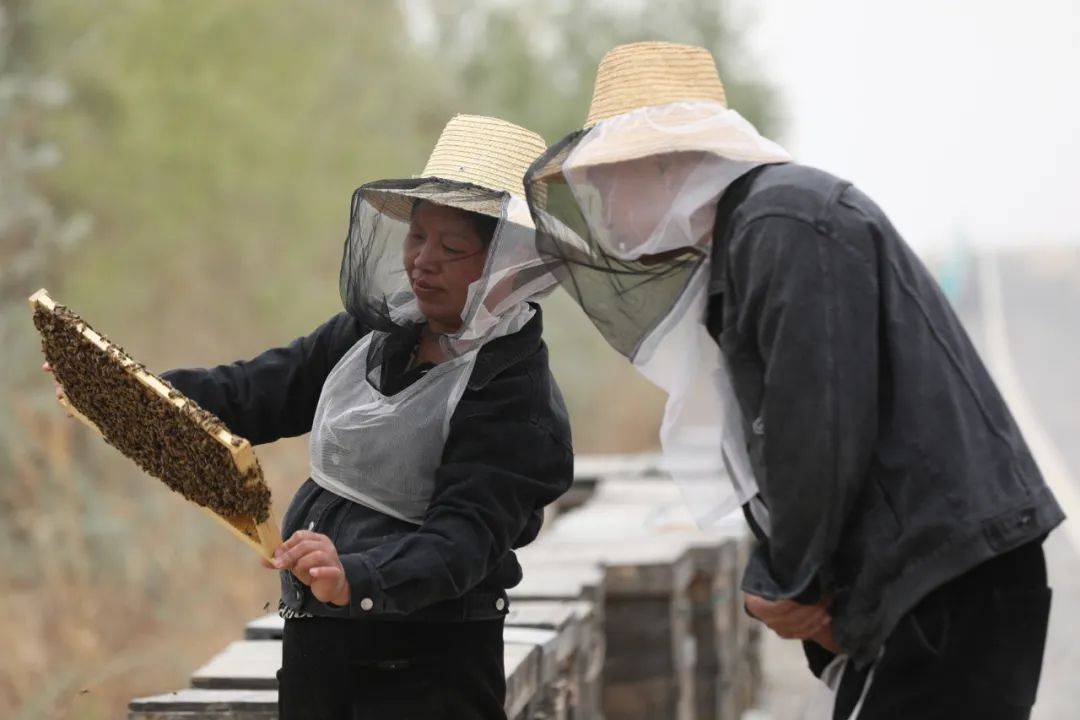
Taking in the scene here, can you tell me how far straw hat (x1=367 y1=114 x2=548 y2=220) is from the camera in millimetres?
3328

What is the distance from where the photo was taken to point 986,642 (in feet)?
8.73

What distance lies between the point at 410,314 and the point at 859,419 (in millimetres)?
→ 1160

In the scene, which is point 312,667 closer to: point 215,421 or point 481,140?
point 215,421

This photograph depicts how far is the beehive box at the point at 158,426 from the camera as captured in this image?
2.95 metres

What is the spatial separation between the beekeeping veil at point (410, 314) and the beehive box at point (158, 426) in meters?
0.32

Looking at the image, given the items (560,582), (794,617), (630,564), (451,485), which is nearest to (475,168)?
(451,485)

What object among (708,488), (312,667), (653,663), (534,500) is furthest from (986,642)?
(653,663)

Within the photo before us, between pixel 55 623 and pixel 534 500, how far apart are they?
4.72 m

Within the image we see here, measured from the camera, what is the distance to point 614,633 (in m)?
6.42

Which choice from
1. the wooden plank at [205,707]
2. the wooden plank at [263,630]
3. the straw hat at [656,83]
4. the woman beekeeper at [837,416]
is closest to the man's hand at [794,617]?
the woman beekeeper at [837,416]

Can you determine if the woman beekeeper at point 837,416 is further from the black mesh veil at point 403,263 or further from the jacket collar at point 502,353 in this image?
the jacket collar at point 502,353

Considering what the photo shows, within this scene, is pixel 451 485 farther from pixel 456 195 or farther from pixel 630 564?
pixel 630 564

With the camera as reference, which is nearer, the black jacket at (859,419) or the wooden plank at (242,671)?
the black jacket at (859,419)

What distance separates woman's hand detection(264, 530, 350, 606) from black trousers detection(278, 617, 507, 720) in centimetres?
33
